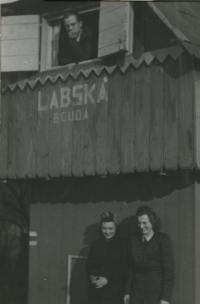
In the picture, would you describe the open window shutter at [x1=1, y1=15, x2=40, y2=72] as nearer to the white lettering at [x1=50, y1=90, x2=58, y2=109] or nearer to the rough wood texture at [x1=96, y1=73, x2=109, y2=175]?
the white lettering at [x1=50, y1=90, x2=58, y2=109]

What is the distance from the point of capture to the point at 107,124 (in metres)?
4.91

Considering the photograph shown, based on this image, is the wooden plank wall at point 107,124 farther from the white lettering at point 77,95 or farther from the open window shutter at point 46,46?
the open window shutter at point 46,46

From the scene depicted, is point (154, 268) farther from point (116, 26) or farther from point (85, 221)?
point (116, 26)

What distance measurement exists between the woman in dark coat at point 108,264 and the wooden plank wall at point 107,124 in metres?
0.80

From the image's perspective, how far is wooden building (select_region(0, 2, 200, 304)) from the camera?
4.49 metres

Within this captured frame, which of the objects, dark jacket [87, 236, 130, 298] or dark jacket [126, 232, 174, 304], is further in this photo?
dark jacket [87, 236, 130, 298]

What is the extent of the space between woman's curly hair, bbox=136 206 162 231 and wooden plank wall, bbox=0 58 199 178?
479 mm

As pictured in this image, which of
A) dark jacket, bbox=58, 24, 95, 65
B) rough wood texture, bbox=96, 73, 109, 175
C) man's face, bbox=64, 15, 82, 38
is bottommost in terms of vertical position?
rough wood texture, bbox=96, 73, 109, 175

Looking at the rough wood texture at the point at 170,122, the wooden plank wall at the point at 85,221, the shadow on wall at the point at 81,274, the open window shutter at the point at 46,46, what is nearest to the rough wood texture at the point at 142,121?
the rough wood texture at the point at 170,122

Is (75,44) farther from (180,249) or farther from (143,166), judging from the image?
(180,249)

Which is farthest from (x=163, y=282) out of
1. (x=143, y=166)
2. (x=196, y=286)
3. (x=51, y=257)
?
(x=51, y=257)

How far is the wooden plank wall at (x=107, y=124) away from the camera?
443 cm

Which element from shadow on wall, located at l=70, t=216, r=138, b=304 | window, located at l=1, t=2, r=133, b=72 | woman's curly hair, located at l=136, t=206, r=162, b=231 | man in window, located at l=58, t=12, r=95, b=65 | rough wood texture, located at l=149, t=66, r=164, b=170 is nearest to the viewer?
rough wood texture, located at l=149, t=66, r=164, b=170

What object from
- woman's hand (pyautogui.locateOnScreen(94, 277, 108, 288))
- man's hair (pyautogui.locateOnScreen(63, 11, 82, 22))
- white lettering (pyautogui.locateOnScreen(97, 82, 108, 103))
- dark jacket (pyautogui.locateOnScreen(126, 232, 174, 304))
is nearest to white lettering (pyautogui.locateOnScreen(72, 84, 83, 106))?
white lettering (pyautogui.locateOnScreen(97, 82, 108, 103))
